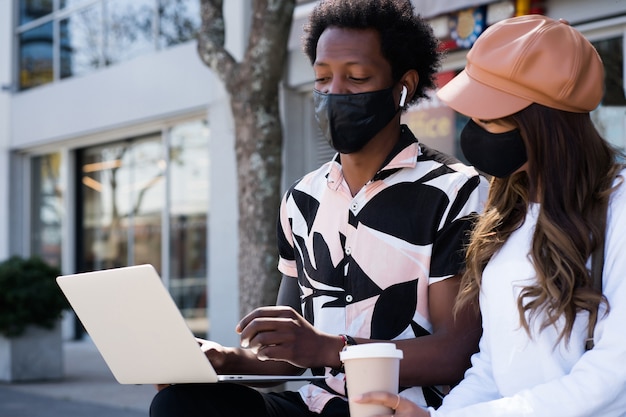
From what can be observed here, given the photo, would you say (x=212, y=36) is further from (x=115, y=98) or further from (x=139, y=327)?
(x=115, y=98)

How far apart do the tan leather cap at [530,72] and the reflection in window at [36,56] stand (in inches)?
458

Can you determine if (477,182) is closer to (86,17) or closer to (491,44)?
(491,44)

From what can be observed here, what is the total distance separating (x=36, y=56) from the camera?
13.5 m

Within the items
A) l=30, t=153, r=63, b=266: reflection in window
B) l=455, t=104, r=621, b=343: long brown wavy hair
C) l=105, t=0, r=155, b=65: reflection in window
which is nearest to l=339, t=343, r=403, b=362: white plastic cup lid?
l=455, t=104, r=621, b=343: long brown wavy hair

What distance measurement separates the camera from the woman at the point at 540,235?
6.59ft

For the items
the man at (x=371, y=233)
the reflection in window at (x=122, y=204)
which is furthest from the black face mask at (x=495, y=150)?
the reflection in window at (x=122, y=204)

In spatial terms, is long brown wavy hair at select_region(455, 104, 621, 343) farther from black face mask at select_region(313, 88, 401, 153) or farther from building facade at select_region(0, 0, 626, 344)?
building facade at select_region(0, 0, 626, 344)

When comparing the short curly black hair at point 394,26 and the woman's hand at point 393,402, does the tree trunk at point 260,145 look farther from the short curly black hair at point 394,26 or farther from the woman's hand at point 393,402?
the woman's hand at point 393,402

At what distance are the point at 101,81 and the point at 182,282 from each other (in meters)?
2.76

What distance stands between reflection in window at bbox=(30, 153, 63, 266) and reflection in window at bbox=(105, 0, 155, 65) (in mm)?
2411

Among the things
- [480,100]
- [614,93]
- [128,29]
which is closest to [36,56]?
[128,29]

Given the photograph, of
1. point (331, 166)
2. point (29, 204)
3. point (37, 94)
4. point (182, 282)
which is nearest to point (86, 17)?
point (37, 94)

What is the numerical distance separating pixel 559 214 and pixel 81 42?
11.3 meters

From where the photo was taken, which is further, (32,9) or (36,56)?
(32,9)
